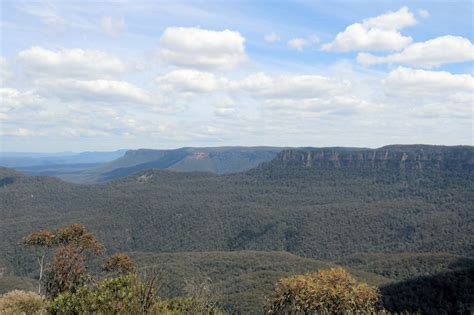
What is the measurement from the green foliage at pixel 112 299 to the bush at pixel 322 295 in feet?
47.7

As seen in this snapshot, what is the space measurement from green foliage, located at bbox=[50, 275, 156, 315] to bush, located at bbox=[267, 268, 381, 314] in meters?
14.5

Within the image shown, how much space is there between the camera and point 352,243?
6654 inches

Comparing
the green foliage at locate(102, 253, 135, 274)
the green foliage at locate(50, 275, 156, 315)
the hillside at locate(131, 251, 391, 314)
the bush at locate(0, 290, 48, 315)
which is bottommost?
the hillside at locate(131, 251, 391, 314)

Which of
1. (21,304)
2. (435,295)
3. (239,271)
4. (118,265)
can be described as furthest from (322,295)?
(239,271)

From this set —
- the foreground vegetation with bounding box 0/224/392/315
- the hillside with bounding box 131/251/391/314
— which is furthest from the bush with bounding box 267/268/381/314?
the hillside with bounding box 131/251/391/314

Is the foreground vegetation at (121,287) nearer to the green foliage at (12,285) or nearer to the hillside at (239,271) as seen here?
the hillside at (239,271)

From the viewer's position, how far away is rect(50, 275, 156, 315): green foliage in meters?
17.3

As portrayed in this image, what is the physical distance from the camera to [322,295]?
101ft

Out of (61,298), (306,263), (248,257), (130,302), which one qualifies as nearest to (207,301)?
(130,302)

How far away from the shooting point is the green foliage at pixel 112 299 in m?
17.3

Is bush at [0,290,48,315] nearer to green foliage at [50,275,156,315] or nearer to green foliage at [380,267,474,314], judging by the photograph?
green foliage at [50,275,156,315]

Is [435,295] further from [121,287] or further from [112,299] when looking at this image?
[112,299]

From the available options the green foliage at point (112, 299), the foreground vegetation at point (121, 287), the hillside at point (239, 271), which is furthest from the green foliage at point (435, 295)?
the green foliage at point (112, 299)

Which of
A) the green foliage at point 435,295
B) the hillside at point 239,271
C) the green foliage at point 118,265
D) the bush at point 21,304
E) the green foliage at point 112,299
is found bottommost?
the hillside at point 239,271
